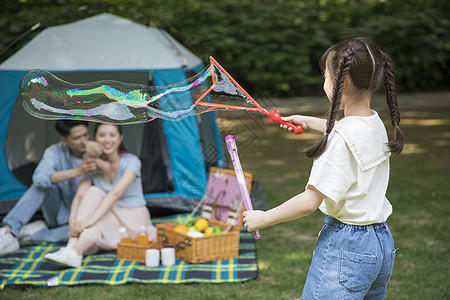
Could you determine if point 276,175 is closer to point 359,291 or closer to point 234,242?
point 234,242

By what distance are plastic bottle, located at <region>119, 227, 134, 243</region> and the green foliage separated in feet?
24.2

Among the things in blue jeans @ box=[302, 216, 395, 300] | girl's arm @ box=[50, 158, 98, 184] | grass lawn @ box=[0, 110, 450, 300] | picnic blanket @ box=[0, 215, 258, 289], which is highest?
blue jeans @ box=[302, 216, 395, 300]

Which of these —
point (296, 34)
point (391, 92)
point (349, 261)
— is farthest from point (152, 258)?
point (296, 34)

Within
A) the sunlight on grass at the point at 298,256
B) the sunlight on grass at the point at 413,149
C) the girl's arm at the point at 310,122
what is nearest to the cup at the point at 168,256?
the sunlight on grass at the point at 298,256

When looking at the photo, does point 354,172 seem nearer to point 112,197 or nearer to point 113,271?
point 113,271

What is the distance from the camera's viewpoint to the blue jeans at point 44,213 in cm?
388

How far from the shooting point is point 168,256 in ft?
11.3

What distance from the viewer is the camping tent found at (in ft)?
14.0

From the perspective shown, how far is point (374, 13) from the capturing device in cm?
1220

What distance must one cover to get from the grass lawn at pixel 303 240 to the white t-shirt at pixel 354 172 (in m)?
1.24

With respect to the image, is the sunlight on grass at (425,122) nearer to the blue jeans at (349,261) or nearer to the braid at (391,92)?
the braid at (391,92)

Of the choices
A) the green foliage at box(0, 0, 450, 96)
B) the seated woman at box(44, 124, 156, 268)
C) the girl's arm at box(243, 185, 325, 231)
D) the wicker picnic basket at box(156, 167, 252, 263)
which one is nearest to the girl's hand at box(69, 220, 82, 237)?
the seated woman at box(44, 124, 156, 268)

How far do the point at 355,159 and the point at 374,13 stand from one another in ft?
36.8

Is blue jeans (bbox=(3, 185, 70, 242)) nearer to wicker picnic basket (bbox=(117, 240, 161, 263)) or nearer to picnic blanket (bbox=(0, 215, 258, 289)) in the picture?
picnic blanket (bbox=(0, 215, 258, 289))
